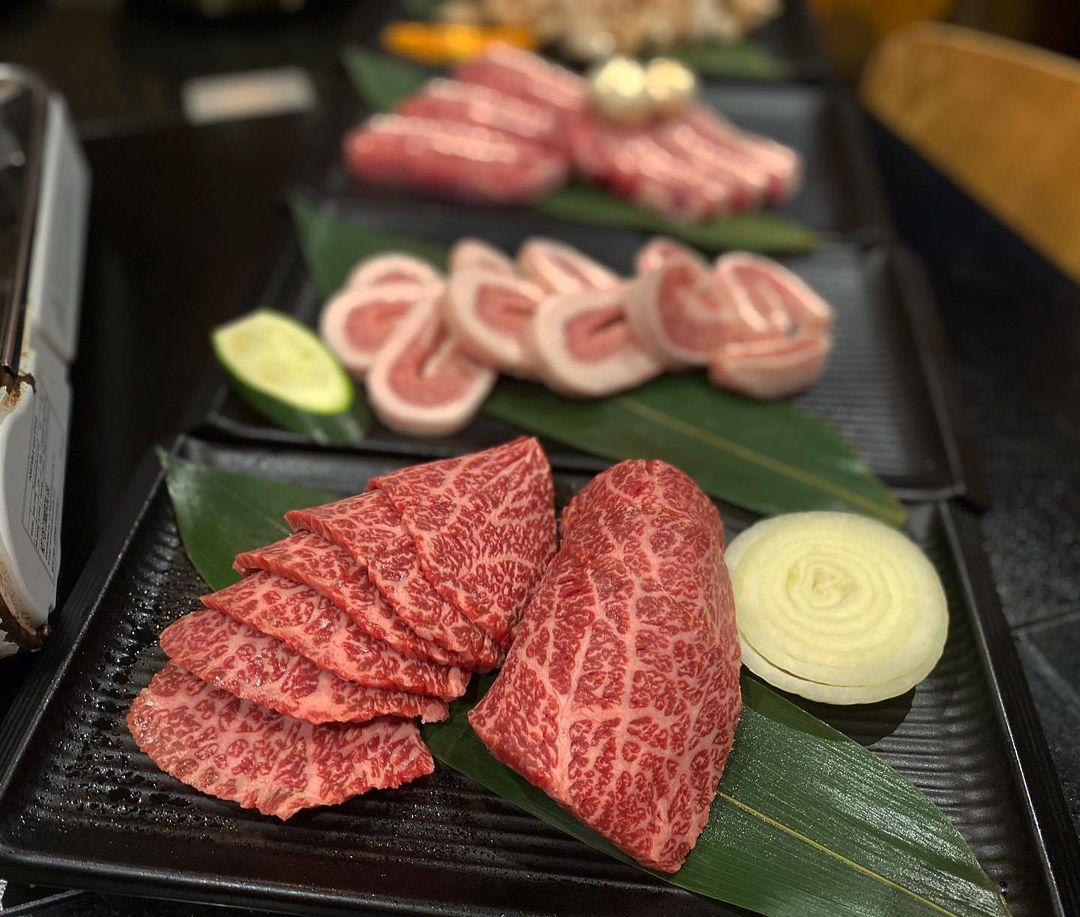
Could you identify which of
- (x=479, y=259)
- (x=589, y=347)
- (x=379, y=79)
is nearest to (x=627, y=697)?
(x=589, y=347)

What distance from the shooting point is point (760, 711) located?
2.20 metres

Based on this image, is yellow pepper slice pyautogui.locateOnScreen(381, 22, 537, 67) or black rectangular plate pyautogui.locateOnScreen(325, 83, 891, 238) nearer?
black rectangular plate pyautogui.locateOnScreen(325, 83, 891, 238)

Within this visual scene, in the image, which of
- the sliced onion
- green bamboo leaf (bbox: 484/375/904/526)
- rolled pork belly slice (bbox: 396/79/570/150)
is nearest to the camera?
the sliced onion

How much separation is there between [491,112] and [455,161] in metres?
0.45

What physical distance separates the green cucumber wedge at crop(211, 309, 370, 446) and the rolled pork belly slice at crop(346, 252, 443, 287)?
15.3 inches

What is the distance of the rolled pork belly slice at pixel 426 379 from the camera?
291 cm

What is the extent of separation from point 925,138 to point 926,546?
9.25ft

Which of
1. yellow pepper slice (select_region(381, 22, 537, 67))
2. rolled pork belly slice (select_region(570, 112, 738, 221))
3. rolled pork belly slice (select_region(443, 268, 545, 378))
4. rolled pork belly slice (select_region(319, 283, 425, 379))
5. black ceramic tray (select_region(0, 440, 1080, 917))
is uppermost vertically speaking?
yellow pepper slice (select_region(381, 22, 537, 67))

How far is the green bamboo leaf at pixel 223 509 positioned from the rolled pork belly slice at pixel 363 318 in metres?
0.61

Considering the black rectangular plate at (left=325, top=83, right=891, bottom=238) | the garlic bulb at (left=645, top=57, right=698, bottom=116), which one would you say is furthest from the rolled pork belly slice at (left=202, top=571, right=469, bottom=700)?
the garlic bulb at (left=645, top=57, right=698, bottom=116)

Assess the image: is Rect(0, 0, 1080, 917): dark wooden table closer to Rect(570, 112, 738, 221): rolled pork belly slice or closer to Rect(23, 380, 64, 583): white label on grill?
Rect(23, 380, 64, 583): white label on grill

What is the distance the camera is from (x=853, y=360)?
3418 millimetres

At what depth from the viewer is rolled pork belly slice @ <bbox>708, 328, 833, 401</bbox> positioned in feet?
10.0

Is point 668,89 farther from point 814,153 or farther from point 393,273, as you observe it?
point 393,273
